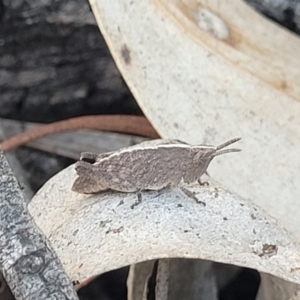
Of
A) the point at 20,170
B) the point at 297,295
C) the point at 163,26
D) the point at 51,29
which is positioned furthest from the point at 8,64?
the point at 297,295

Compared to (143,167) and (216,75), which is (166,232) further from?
(216,75)

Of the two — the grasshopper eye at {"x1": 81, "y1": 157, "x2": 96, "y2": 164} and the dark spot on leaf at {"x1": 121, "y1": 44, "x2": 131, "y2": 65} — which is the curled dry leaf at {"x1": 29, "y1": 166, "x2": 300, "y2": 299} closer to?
the grasshopper eye at {"x1": 81, "y1": 157, "x2": 96, "y2": 164}

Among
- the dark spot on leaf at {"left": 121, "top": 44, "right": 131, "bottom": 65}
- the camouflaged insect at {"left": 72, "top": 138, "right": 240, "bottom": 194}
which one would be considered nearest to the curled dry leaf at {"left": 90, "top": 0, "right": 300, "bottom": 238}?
the dark spot on leaf at {"left": 121, "top": 44, "right": 131, "bottom": 65}

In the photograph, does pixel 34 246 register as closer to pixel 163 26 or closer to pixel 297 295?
pixel 297 295

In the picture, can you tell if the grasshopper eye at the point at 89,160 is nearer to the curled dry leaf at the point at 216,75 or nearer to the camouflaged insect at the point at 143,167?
the camouflaged insect at the point at 143,167

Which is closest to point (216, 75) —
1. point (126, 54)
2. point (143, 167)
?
point (126, 54)
